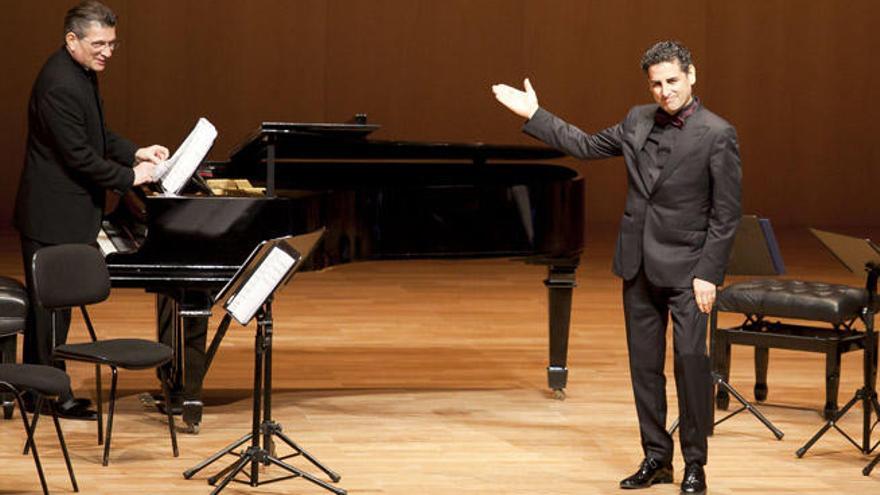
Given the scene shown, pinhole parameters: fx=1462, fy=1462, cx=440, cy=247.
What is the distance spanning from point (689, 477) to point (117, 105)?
7.68m

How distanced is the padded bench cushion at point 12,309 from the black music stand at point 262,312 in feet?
3.16

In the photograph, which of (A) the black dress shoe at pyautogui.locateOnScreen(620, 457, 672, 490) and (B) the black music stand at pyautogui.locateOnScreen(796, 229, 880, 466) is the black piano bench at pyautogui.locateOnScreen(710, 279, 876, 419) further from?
(A) the black dress shoe at pyautogui.locateOnScreen(620, 457, 672, 490)

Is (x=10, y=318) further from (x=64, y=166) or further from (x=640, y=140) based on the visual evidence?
(x=640, y=140)

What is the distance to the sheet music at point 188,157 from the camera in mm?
4793

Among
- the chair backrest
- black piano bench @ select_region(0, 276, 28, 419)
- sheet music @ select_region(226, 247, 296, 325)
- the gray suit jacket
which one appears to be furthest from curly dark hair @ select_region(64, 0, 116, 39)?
the gray suit jacket

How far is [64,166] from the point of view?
5004 millimetres

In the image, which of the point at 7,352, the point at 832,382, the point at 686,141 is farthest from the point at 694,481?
the point at 7,352

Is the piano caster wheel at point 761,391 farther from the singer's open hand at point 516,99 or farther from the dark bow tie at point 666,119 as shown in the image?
the singer's open hand at point 516,99

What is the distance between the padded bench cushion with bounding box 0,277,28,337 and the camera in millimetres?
4988

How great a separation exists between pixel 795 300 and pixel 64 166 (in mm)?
2653

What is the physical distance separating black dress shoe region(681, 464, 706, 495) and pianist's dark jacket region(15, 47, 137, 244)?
211 centimetres

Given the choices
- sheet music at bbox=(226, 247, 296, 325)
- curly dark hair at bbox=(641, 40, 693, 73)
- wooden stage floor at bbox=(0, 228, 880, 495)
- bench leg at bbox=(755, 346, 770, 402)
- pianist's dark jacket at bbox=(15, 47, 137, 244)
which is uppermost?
curly dark hair at bbox=(641, 40, 693, 73)

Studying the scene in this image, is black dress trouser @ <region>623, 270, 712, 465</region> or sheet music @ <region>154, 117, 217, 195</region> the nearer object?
black dress trouser @ <region>623, 270, 712, 465</region>

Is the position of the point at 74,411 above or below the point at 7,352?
below
